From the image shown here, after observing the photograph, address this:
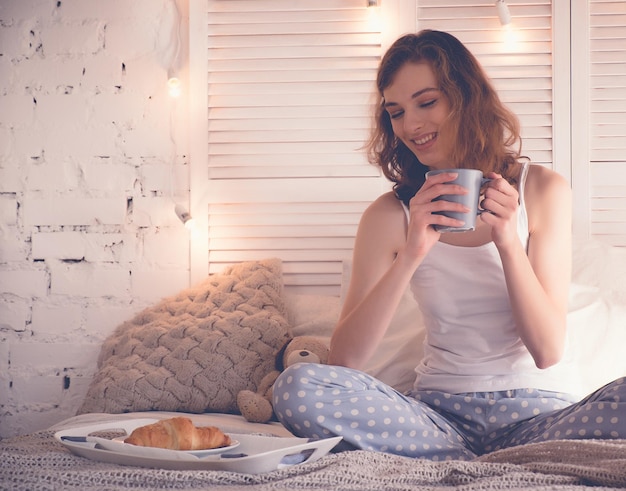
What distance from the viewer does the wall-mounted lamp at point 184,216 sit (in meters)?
2.27

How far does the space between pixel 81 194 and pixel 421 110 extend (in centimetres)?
121

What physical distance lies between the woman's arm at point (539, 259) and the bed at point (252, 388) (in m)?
0.16

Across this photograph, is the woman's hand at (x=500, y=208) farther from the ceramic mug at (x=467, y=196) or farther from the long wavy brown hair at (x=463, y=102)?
the long wavy brown hair at (x=463, y=102)

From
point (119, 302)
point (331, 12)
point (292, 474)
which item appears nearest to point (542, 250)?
point (292, 474)

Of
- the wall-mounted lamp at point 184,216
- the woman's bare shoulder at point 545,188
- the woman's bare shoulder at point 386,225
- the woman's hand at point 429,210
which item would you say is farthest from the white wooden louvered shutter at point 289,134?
the woman's hand at point 429,210

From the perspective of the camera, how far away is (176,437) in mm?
1107

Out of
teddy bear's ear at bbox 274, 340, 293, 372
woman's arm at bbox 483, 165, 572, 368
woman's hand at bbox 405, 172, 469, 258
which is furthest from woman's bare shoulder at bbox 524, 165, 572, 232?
teddy bear's ear at bbox 274, 340, 293, 372

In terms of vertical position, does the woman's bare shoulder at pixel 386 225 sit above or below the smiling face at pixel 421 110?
below

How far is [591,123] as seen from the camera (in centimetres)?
228

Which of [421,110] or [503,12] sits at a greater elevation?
[503,12]

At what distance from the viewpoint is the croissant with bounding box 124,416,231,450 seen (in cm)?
109

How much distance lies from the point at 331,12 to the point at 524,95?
24.4 inches

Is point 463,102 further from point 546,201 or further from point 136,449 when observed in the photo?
point 136,449

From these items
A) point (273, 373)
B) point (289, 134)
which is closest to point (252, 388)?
point (273, 373)
